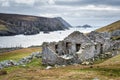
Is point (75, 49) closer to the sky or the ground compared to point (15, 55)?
closer to the sky

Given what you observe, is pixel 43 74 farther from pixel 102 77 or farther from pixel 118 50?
pixel 118 50

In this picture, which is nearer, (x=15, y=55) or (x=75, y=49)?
(x=75, y=49)

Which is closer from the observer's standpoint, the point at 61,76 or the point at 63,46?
the point at 61,76

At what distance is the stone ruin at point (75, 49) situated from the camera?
5244 cm

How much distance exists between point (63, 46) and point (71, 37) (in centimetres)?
292

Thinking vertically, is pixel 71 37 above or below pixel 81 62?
above

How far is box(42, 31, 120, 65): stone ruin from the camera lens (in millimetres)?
52438

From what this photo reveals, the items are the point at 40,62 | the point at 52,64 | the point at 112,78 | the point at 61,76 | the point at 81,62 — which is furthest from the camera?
the point at 40,62

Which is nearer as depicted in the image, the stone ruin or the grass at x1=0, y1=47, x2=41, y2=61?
the stone ruin

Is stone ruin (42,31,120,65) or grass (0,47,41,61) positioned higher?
stone ruin (42,31,120,65)

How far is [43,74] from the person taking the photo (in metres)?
37.6

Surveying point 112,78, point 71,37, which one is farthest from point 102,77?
point 71,37

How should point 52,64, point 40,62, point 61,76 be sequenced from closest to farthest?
1. point 61,76
2. point 52,64
3. point 40,62

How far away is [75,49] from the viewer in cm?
5903
